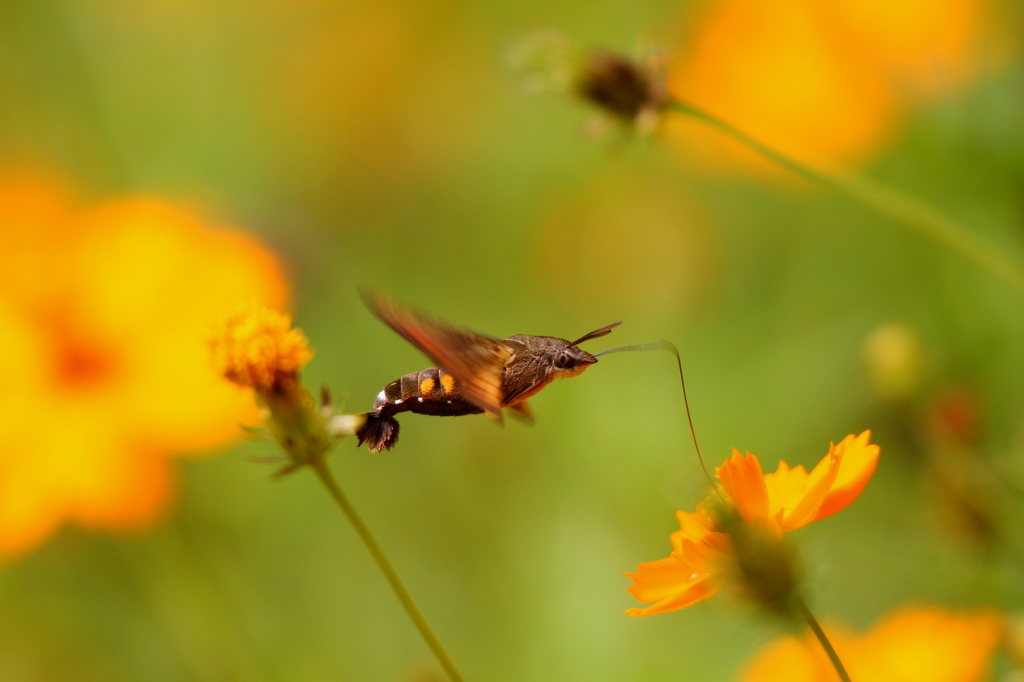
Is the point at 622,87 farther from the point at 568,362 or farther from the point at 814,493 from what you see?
the point at 814,493

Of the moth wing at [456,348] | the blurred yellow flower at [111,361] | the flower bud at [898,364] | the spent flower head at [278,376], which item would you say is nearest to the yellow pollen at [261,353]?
the spent flower head at [278,376]

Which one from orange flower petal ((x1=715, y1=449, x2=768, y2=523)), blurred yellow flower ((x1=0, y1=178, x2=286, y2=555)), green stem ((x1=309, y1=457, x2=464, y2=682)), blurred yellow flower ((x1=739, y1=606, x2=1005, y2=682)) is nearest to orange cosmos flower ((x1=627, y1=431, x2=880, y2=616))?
orange flower petal ((x1=715, y1=449, x2=768, y2=523))

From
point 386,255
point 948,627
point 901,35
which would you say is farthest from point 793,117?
point 948,627

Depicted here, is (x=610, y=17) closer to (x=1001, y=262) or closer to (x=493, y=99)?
(x=493, y=99)

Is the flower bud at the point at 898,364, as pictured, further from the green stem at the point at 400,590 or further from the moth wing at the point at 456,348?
the green stem at the point at 400,590

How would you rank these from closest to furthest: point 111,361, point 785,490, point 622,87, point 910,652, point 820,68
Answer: point 785,490 → point 910,652 → point 622,87 → point 111,361 → point 820,68

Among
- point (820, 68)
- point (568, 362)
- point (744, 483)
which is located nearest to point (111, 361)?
point (568, 362)
